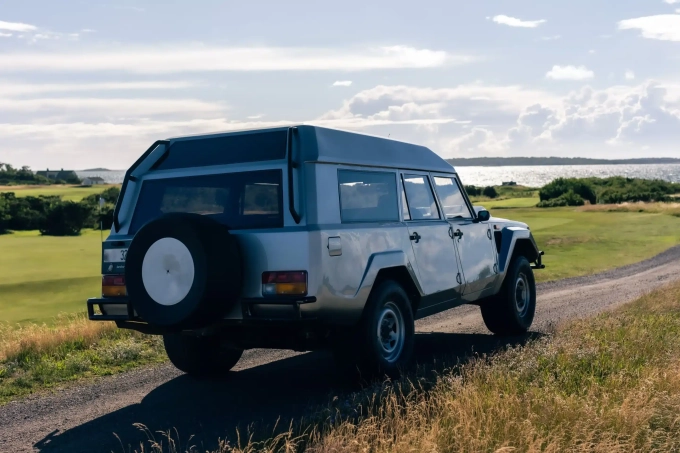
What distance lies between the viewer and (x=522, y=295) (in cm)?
1024

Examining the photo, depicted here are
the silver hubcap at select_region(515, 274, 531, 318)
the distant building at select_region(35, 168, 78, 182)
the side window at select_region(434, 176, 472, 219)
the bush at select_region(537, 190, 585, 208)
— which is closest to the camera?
A: the side window at select_region(434, 176, 472, 219)

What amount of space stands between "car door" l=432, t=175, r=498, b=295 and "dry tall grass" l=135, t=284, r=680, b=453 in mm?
1565

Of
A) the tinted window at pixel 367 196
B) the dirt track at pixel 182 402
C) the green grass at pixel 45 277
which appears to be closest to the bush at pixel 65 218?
the green grass at pixel 45 277

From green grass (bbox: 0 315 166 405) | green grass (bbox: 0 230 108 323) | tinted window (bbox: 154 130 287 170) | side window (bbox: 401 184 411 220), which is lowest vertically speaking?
green grass (bbox: 0 230 108 323)

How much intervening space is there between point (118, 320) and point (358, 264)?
85.7 inches

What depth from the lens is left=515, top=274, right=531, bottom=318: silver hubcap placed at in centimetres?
1015

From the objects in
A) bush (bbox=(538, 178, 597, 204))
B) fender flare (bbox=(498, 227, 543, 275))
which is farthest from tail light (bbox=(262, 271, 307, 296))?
bush (bbox=(538, 178, 597, 204))

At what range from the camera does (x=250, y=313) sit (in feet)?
20.4

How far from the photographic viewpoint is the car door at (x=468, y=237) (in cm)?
858

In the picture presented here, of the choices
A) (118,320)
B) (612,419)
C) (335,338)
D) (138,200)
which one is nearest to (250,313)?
(335,338)

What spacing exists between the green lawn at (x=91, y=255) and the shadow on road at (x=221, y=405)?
11.0 meters

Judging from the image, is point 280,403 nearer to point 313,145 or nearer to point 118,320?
point 118,320

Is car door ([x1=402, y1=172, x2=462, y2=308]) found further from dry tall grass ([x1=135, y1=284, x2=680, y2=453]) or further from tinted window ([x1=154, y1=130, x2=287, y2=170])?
tinted window ([x1=154, y1=130, x2=287, y2=170])

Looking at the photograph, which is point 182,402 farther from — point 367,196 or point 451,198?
point 451,198
